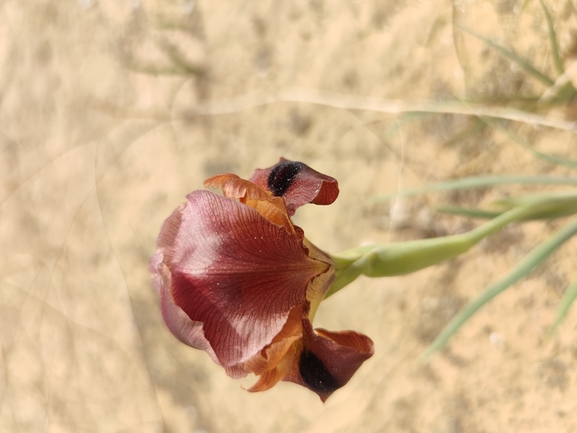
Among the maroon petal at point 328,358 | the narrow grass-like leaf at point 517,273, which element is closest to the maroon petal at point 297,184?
the maroon petal at point 328,358

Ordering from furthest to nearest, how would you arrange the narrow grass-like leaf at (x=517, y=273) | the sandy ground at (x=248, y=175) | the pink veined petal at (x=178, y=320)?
1. the sandy ground at (x=248, y=175)
2. the narrow grass-like leaf at (x=517, y=273)
3. the pink veined petal at (x=178, y=320)

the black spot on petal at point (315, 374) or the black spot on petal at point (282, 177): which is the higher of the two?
the black spot on petal at point (282, 177)

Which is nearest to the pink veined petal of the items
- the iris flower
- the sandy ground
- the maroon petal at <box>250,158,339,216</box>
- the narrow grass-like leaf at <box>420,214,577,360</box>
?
the iris flower

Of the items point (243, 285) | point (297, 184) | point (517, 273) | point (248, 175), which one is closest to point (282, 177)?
point (297, 184)

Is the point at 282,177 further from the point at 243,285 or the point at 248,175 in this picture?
the point at 248,175

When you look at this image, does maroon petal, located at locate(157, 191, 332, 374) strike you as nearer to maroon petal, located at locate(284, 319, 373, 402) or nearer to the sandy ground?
maroon petal, located at locate(284, 319, 373, 402)

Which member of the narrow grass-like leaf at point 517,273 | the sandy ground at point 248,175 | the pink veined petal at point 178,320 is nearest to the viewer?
the pink veined petal at point 178,320

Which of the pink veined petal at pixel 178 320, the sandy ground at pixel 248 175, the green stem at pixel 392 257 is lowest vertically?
the sandy ground at pixel 248 175

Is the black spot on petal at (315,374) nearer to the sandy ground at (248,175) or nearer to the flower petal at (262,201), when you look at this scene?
the flower petal at (262,201)
